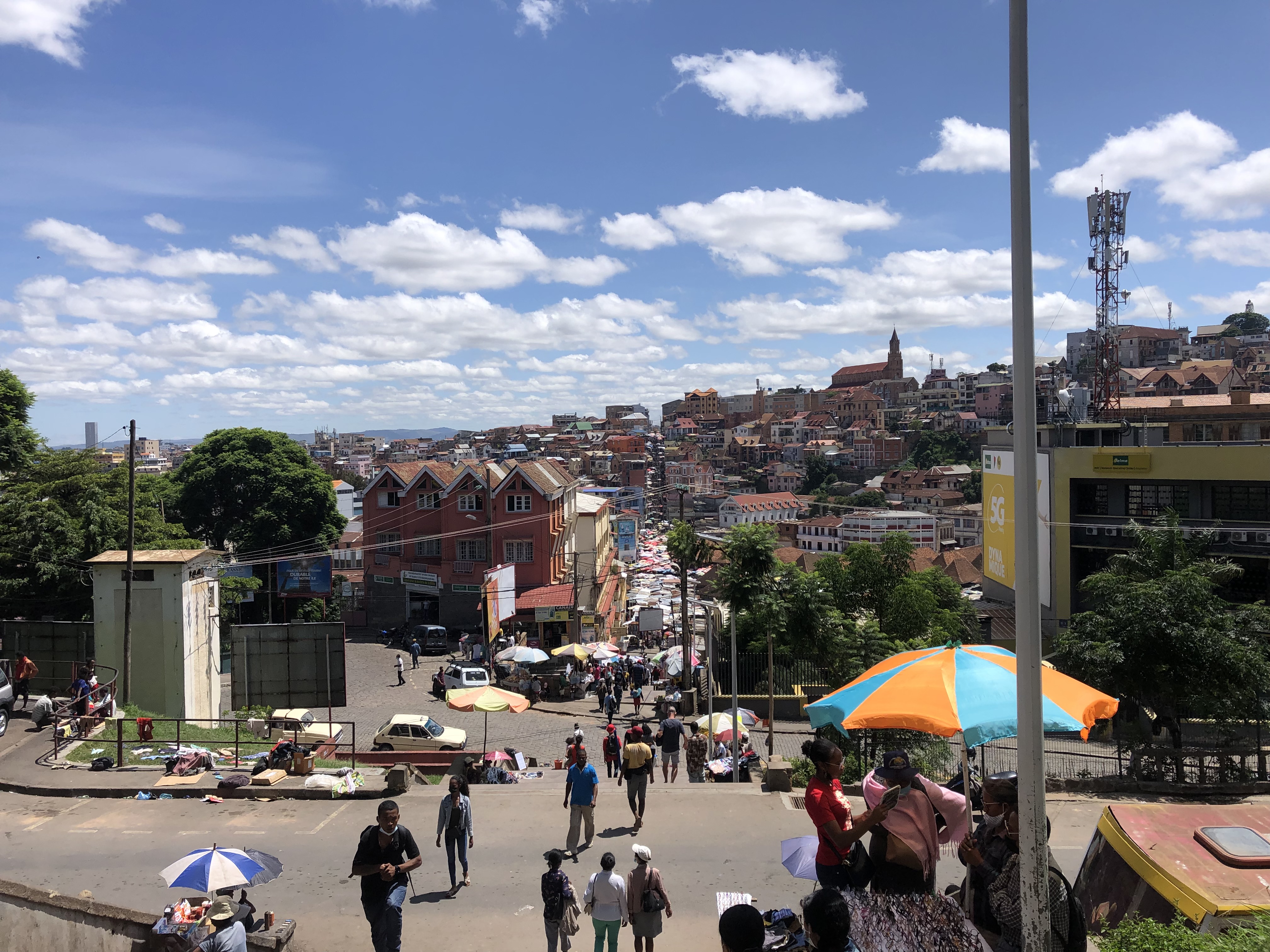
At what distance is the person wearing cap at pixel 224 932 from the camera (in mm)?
5672

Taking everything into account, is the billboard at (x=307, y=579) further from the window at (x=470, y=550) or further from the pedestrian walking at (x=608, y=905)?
the pedestrian walking at (x=608, y=905)

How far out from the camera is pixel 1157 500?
31.5 metres

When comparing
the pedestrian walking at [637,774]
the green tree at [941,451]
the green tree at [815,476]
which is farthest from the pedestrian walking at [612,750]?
the green tree at [815,476]

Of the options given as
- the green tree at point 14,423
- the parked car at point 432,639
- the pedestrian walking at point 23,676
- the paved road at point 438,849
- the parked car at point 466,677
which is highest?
the green tree at point 14,423

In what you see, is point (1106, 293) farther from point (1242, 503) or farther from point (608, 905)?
point (608, 905)

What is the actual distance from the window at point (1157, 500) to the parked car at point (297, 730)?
2872cm

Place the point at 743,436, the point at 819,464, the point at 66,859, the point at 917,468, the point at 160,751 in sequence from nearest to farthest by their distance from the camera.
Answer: the point at 66,859 < the point at 160,751 < the point at 917,468 < the point at 819,464 < the point at 743,436

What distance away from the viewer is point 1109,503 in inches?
→ 1278

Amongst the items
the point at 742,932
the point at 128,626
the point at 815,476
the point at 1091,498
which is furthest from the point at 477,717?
the point at 815,476

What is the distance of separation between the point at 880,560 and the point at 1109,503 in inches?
426

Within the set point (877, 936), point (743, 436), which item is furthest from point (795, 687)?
point (743, 436)

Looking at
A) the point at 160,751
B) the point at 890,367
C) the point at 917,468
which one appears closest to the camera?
the point at 160,751

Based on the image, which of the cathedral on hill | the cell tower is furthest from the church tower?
the cell tower

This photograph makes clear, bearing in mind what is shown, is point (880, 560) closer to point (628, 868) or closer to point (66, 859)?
point (628, 868)
